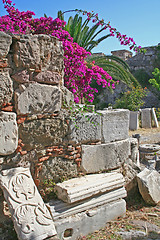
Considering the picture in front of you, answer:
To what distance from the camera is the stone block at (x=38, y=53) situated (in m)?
3.04

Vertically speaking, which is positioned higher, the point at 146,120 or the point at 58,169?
the point at 146,120

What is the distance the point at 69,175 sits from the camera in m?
3.65

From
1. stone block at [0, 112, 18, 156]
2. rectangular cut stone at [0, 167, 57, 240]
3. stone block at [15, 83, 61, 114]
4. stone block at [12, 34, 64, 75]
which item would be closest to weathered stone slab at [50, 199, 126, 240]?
rectangular cut stone at [0, 167, 57, 240]

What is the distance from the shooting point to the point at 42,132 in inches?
132

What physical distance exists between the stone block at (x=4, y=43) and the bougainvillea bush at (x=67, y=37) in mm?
1801

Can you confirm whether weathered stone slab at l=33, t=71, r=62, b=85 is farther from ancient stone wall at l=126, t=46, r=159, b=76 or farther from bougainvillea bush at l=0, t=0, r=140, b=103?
ancient stone wall at l=126, t=46, r=159, b=76

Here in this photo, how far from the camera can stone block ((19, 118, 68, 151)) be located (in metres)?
3.22

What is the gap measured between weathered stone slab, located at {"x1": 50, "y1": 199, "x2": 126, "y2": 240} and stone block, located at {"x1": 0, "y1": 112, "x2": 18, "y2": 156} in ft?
2.86

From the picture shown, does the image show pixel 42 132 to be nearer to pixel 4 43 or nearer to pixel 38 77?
pixel 38 77

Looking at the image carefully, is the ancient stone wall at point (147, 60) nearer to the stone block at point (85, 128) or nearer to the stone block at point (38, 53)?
the stone block at point (85, 128)

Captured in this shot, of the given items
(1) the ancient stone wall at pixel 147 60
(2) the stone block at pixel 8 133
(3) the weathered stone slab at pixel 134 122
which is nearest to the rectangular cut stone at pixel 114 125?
(2) the stone block at pixel 8 133

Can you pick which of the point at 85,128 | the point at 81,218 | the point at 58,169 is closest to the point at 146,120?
the point at 85,128

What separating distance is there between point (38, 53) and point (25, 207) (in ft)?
5.89

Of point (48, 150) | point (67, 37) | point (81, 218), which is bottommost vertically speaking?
point (81, 218)
